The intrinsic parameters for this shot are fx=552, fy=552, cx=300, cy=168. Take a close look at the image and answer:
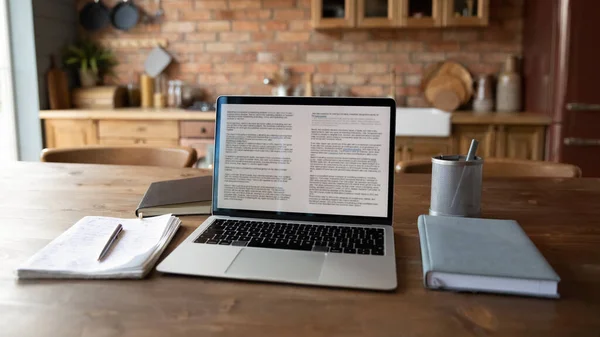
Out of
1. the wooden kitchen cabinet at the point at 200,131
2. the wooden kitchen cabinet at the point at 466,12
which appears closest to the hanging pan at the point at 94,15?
the wooden kitchen cabinet at the point at 200,131

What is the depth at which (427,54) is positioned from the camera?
3791mm

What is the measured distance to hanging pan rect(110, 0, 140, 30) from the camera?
13.1 ft

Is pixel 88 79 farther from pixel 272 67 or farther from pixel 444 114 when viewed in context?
pixel 444 114

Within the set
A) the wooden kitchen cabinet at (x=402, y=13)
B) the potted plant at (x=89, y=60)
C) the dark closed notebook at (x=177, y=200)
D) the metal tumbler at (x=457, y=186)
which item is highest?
the wooden kitchen cabinet at (x=402, y=13)

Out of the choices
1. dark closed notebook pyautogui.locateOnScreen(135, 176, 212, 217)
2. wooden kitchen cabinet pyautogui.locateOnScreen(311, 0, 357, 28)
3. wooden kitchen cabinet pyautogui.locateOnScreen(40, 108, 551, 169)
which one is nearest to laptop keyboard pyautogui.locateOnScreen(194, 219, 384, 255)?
dark closed notebook pyautogui.locateOnScreen(135, 176, 212, 217)

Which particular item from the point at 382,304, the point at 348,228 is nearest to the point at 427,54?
the point at 348,228

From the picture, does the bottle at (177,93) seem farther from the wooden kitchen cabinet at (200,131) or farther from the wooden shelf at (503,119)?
the wooden shelf at (503,119)

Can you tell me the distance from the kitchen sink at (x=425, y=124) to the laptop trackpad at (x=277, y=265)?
97.5 inches

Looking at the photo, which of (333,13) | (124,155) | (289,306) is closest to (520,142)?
(333,13)

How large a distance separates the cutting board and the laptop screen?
2.99 meters

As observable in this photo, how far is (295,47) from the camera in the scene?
12.8 feet

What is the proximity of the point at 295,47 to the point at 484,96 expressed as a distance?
1.33 m

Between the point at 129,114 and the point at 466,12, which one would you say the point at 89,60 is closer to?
the point at 129,114

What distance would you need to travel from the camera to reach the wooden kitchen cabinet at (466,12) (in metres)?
3.44
